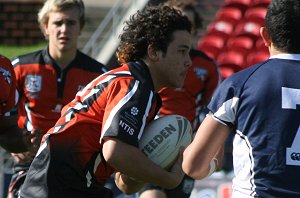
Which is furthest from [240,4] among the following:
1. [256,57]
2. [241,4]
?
[256,57]

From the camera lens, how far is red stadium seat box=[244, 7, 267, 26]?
43.8 ft

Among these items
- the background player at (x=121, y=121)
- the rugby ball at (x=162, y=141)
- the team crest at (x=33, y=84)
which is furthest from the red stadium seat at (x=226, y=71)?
the rugby ball at (x=162, y=141)

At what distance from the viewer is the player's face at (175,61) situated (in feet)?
16.1

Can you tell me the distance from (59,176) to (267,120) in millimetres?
1297

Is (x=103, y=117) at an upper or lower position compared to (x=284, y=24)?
lower

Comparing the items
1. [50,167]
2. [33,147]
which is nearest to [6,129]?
[33,147]

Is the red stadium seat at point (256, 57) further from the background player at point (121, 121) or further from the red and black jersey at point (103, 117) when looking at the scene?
the red and black jersey at point (103, 117)

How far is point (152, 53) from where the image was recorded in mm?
4922

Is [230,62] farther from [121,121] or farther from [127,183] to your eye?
[121,121]

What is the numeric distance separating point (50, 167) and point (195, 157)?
1012 mm

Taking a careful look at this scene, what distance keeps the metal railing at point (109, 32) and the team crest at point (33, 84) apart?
5816 mm

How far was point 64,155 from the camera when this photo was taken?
4703 mm

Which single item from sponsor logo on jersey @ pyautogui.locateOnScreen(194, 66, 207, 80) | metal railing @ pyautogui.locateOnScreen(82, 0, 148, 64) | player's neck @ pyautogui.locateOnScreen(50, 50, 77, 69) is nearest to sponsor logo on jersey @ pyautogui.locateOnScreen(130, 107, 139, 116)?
player's neck @ pyautogui.locateOnScreen(50, 50, 77, 69)

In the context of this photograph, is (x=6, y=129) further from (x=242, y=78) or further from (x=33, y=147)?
(x=242, y=78)
